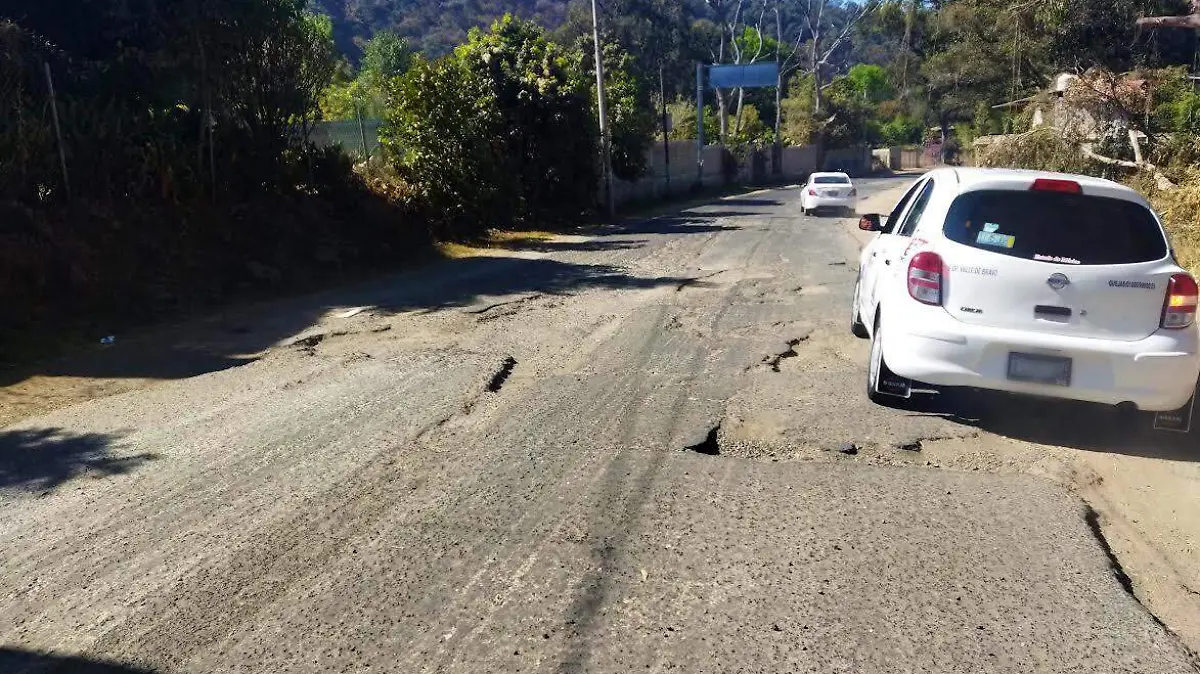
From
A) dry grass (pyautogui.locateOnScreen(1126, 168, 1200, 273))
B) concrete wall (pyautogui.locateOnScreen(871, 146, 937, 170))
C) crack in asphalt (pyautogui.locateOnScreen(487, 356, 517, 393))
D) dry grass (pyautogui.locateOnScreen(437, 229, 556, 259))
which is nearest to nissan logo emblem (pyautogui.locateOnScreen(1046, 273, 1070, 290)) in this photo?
crack in asphalt (pyautogui.locateOnScreen(487, 356, 517, 393))

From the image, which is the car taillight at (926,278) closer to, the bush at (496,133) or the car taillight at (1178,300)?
the car taillight at (1178,300)

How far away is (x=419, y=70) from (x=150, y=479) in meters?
16.4

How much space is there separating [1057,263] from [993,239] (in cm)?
42

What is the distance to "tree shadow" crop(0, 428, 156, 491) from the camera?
19.1 feet

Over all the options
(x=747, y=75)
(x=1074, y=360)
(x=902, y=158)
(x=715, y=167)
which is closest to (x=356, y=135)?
(x=1074, y=360)

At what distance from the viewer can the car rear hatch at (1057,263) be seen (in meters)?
6.05

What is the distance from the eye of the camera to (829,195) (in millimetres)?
29797

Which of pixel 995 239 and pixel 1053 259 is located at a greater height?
pixel 995 239

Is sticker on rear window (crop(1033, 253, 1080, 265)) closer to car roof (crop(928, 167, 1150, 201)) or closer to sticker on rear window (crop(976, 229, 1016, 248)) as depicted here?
sticker on rear window (crop(976, 229, 1016, 248))

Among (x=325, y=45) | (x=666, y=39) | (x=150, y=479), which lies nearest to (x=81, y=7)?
(x=325, y=45)

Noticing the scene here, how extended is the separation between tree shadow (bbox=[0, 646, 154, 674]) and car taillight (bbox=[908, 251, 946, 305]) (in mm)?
5000

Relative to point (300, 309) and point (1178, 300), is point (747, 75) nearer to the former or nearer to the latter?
point (300, 309)

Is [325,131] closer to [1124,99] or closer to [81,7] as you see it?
[81,7]

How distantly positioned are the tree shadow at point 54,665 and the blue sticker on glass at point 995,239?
5335 millimetres
